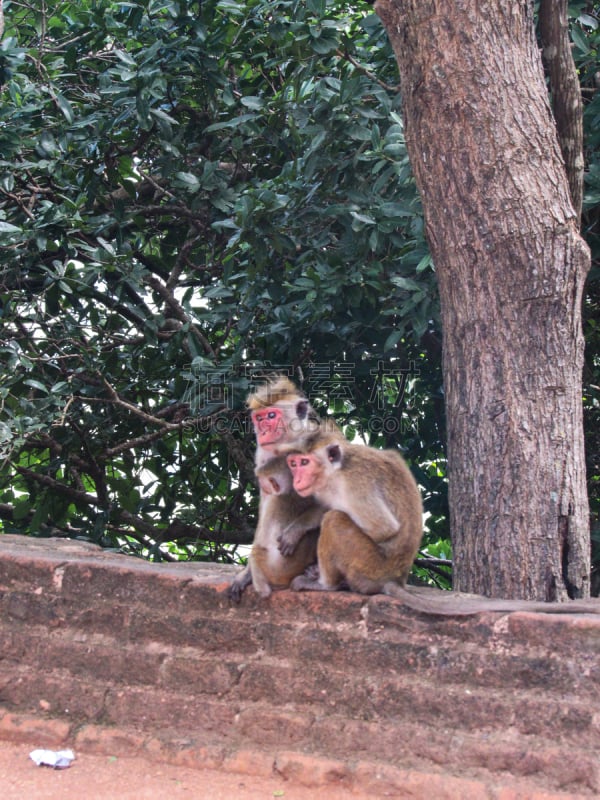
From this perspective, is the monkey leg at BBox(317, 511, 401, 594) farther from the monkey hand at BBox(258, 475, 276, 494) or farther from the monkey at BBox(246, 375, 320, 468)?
the monkey at BBox(246, 375, 320, 468)

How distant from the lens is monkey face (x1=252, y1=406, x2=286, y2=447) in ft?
13.2

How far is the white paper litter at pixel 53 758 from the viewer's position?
3.28 m

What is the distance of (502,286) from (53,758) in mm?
2685

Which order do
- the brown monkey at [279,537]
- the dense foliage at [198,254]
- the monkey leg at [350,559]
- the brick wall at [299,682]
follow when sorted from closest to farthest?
the brick wall at [299,682]
the monkey leg at [350,559]
the brown monkey at [279,537]
the dense foliage at [198,254]

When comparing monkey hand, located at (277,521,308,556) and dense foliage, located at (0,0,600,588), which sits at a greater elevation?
dense foliage, located at (0,0,600,588)

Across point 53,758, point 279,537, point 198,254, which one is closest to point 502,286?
point 279,537

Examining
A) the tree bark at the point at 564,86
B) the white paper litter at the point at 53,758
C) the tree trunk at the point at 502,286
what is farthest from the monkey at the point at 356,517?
the tree bark at the point at 564,86

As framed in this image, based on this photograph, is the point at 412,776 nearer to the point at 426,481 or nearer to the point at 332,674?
the point at 332,674

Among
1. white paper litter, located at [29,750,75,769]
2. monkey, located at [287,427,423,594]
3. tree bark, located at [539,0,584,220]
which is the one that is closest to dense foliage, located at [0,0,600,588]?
tree bark, located at [539,0,584,220]

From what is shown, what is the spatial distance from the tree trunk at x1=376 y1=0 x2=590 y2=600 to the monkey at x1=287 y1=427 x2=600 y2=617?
0.38 metres

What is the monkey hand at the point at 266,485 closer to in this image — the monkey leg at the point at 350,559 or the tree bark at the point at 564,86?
the monkey leg at the point at 350,559

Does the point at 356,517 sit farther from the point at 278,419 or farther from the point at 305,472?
the point at 278,419

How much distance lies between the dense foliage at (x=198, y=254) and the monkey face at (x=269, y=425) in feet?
3.73

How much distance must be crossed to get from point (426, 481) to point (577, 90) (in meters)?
2.70
